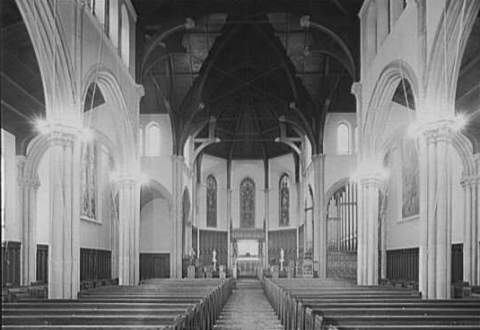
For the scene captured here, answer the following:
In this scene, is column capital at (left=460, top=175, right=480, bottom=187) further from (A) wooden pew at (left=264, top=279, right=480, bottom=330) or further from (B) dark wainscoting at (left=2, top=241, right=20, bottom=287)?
(B) dark wainscoting at (left=2, top=241, right=20, bottom=287)

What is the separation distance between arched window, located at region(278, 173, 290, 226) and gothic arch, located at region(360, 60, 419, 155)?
2241 centimetres

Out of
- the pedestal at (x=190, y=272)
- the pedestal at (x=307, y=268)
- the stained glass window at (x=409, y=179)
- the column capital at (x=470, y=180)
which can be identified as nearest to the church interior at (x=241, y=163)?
the column capital at (x=470, y=180)

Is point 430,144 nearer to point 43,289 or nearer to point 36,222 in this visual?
point 43,289

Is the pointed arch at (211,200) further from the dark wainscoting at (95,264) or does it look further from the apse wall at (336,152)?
the dark wainscoting at (95,264)

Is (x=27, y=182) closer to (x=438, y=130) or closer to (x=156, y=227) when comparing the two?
(x=156, y=227)

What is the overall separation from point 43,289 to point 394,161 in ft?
56.1

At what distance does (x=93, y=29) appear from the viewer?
626 inches

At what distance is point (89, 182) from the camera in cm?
2617

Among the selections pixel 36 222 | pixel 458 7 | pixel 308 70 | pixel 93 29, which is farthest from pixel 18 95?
pixel 308 70

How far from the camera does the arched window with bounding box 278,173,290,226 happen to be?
1690 inches

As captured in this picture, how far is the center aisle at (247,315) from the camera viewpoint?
1476 cm

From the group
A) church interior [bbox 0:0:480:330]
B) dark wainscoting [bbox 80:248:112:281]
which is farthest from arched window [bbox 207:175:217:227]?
dark wainscoting [bbox 80:248:112:281]

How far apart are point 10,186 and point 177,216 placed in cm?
1060

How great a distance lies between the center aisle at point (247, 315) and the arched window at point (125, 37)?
31.0 feet
